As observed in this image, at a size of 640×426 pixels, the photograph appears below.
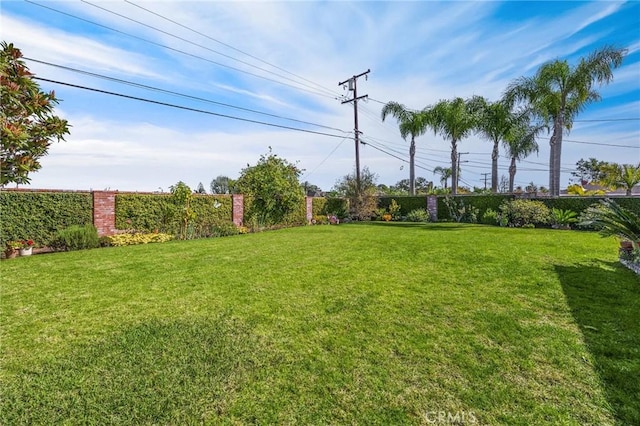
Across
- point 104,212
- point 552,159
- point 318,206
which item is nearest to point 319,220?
point 318,206

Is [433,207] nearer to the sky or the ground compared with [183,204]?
nearer to the ground

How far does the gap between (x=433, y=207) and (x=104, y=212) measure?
19036 mm

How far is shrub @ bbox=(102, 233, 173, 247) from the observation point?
1005cm

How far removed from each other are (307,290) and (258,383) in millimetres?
2400

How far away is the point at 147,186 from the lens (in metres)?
Result: 12.6

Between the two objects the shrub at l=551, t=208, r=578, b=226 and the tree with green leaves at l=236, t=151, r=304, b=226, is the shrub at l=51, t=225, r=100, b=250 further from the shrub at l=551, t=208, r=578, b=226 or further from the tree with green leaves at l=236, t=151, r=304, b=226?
the shrub at l=551, t=208, r=578, b=226

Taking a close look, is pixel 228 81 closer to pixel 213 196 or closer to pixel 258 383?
pixel 213 196

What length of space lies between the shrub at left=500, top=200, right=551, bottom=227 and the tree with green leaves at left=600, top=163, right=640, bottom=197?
14.2ft

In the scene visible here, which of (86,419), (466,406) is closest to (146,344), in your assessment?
(86,419)

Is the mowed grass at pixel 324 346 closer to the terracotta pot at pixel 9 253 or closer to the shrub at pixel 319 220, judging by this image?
the terracotta pot at pixel 9 253

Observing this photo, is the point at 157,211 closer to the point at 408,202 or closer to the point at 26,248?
the point at 26,248

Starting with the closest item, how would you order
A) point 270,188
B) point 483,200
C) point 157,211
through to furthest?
1. point 157,211
2. point 270,188
3. point 483,200

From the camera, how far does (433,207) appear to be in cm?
2062

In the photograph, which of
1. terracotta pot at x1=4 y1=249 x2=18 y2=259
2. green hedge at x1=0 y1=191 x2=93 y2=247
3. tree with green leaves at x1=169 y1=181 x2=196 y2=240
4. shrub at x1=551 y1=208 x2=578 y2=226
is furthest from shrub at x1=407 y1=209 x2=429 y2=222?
terracotta pot at x1=4 y1=249 x2=18 y2=259
